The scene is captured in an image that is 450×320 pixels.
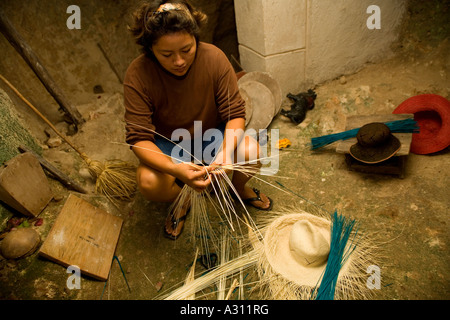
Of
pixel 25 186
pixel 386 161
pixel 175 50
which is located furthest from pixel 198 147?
pixel 386 161

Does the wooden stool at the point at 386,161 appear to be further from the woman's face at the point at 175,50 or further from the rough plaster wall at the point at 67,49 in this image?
the rough plaster wall at the point at 67,49

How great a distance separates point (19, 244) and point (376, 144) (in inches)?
106

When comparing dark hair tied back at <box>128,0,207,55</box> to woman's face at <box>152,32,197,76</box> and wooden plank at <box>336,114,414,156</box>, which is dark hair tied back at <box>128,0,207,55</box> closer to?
woman's face at <box>152,32,197,76</box>

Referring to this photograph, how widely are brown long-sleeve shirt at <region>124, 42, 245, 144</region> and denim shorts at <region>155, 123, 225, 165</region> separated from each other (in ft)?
0.27

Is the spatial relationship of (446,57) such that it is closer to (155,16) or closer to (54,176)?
(155,16)

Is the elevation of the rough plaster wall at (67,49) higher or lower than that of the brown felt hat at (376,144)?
higher

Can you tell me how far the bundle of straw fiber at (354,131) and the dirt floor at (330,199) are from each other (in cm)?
11

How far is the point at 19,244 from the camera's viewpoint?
176cm

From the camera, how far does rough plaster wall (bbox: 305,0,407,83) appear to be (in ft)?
8.86

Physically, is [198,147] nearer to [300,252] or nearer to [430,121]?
[300,252]

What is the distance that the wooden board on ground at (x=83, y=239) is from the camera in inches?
69.1

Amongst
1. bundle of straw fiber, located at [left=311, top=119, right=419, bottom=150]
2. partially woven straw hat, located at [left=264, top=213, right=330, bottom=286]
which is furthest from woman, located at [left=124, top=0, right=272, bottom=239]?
bundle of straw fiber, located at [left=311, top=119, right=419, bottom=150]

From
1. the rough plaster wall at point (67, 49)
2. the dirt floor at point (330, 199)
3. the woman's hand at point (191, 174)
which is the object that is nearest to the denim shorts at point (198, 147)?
the woman's hand at point (191, 174)

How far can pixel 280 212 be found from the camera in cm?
213
